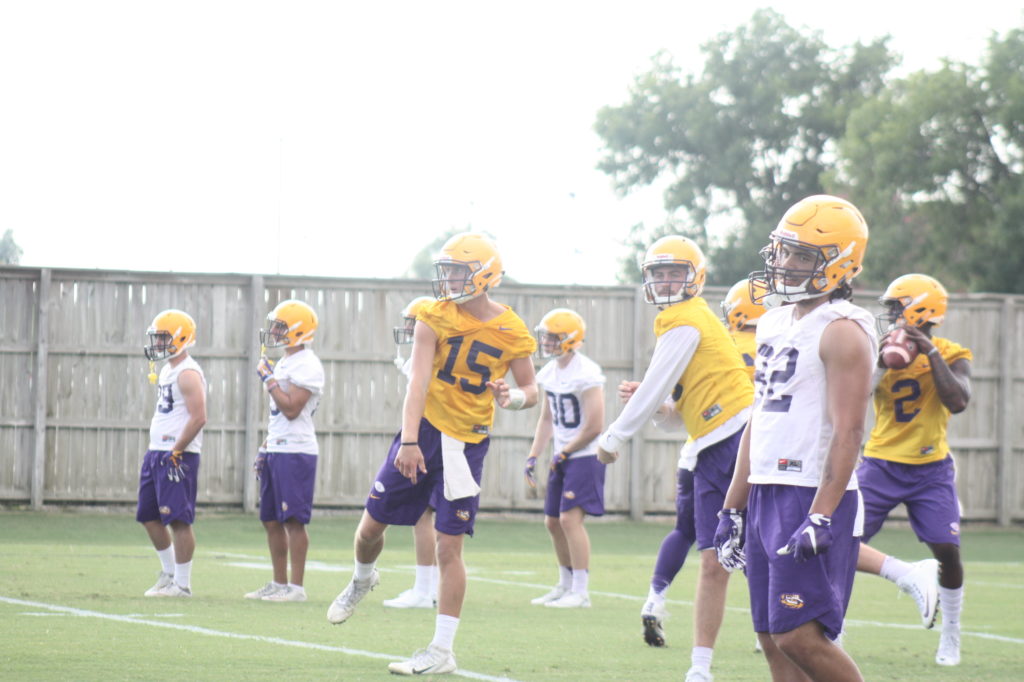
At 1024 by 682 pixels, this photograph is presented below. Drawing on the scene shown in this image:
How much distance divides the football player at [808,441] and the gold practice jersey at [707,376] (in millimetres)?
2036

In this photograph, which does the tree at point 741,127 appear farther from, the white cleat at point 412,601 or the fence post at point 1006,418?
the white cleat at point 412,601

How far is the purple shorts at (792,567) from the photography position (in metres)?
4.98

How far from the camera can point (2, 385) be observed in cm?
1827

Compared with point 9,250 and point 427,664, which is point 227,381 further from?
point 427,664

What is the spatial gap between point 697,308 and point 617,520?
12130mm

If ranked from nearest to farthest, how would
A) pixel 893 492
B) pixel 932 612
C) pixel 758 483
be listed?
1. pixel 758 483
2. pixel 932 612
3. pixel 893 492

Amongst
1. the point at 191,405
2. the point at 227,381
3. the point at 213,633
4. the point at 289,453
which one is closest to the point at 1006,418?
the point at 227,381

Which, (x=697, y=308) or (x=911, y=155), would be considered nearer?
(x=697, y=308)

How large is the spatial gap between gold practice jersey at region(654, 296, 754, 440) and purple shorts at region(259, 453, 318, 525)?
3.91m

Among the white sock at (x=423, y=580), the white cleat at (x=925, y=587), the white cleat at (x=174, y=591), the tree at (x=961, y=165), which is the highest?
the tree at (x=961, y=165)

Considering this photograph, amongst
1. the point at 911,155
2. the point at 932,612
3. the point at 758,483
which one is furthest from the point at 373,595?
the point at 911,155

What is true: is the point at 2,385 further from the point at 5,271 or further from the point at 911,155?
the point at 911,155

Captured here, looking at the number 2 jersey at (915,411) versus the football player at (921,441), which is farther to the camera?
the number 2 jersey at (915,411)

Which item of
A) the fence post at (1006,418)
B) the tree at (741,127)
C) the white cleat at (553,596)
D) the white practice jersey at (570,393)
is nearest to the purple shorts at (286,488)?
the white cleat at (553,596)
